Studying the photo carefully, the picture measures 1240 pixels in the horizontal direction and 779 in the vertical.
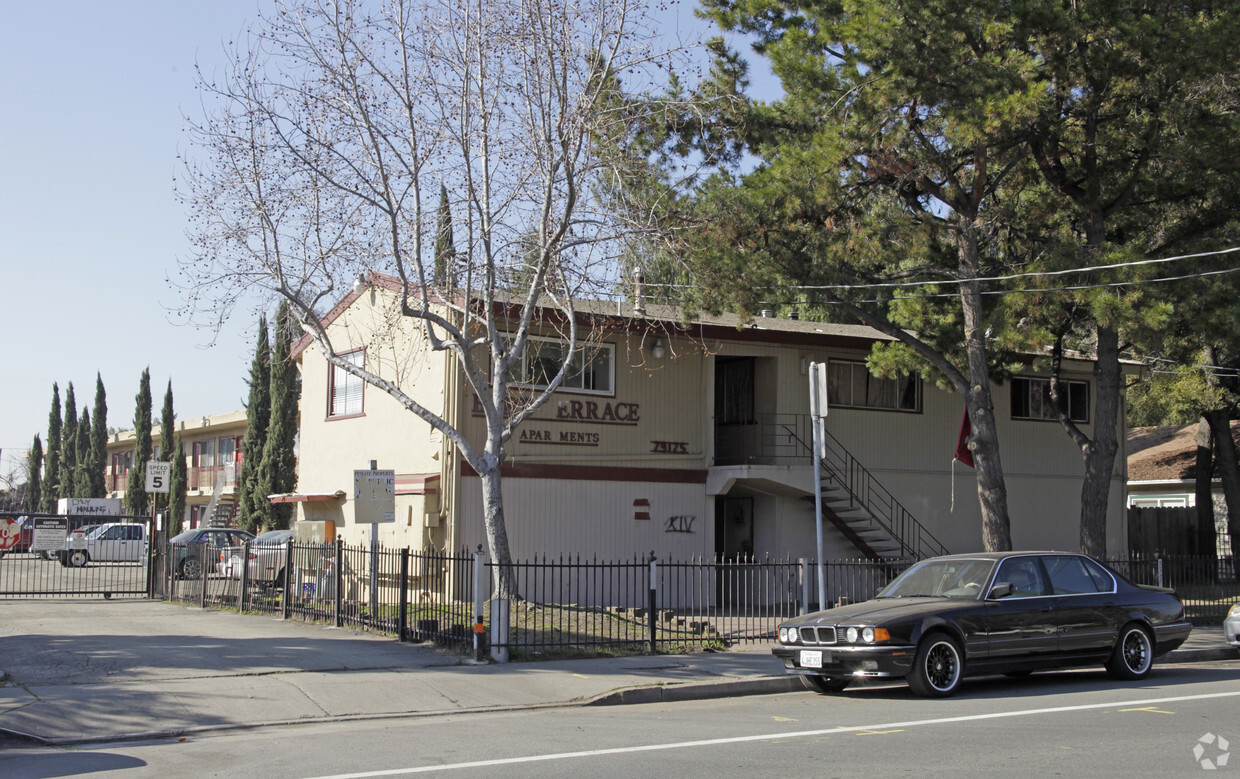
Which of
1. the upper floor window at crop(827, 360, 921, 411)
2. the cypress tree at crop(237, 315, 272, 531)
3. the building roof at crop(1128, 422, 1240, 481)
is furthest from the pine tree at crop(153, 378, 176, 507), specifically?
the building roof at crop(1128, 422, 1240, 481)

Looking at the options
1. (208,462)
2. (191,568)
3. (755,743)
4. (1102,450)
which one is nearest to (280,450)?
(208,462)

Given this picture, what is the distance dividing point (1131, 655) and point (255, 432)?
37.7 metres

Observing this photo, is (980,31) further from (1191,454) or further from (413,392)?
(1191,454)

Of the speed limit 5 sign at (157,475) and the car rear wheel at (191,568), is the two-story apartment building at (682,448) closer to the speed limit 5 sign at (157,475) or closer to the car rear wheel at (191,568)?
the car rear wheel at (191,568)

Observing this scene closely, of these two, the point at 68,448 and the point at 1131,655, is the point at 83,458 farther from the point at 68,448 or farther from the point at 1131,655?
the point at 1131,655

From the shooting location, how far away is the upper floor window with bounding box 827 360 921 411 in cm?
2489

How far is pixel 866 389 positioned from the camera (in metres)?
25.3

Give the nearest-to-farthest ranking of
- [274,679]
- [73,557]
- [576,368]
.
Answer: [274,679], [576,368], [73,557]

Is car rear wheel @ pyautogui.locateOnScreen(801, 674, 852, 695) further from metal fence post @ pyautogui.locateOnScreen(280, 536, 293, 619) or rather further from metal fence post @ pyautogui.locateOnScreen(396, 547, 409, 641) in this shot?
metal fence post @ pyautogui.locateOnScreen(280, 536, 293, 619)

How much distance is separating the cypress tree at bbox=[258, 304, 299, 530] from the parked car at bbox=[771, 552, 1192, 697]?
33.1 metres

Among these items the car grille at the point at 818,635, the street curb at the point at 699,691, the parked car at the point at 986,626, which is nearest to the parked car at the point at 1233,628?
the parked car at the point at 986,626

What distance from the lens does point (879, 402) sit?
25453mm

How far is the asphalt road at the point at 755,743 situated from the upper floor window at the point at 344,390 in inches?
545

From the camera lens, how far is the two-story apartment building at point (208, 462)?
47547mm
